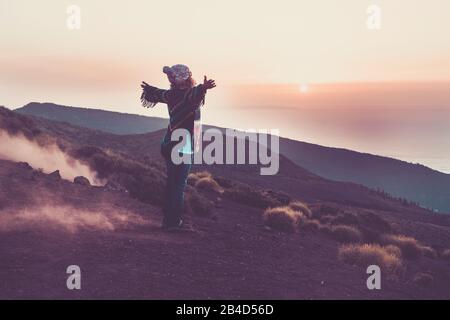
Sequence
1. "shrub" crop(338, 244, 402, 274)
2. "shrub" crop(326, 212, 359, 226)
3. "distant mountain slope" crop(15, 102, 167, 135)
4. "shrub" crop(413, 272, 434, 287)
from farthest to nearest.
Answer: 1. "distant mountain slope" crop(15, 102, 167, 135)
2. "shrub" crop(326, 212, 359, 226)
3. "shrub" crop(338, 244, 402, 274)
4. "shrub" crop(413, 272, 434, 287)

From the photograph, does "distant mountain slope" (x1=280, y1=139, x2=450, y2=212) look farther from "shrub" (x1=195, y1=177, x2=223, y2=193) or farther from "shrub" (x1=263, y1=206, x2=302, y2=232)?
"shrub" (x1=263, y1=206, x2=302, y2=232)

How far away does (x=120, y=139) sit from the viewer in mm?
66875

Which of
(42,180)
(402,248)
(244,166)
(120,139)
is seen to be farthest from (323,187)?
(42,180)

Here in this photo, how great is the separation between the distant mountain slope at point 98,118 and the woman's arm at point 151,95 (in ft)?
321

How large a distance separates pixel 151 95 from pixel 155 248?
10.1 ft

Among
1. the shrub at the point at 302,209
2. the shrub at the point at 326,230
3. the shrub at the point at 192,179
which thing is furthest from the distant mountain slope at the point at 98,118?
the shrub at the point at 326,230

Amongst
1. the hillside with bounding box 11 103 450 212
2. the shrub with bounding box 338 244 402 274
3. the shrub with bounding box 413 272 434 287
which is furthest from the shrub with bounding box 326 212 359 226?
the hillside with bounding box 11 103 450 212

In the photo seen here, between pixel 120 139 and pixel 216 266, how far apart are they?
5770 centimetres

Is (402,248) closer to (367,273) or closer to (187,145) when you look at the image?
(367,273)

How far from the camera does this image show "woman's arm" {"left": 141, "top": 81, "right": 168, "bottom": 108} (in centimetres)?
1191

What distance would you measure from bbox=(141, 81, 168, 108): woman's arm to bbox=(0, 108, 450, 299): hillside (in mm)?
2461

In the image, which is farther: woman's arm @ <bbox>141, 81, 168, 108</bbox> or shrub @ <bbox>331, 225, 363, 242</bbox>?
shrub @ <bbox>331, 225, 363, 242</bbox>

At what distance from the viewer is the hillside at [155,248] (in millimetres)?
8977

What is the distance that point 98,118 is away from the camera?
384ft
